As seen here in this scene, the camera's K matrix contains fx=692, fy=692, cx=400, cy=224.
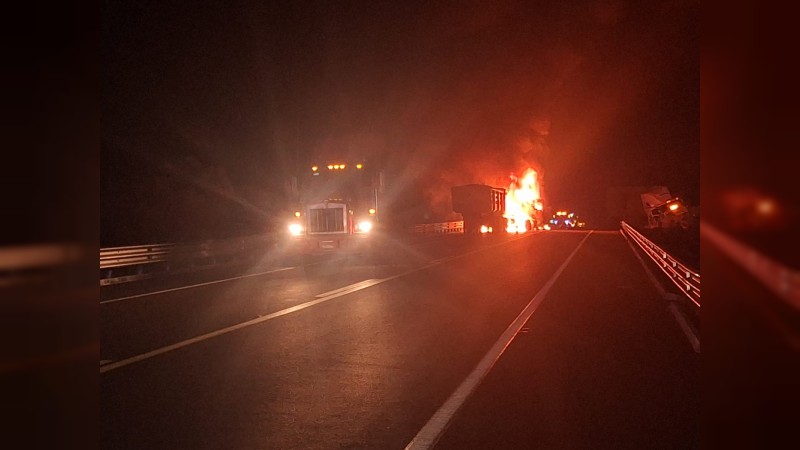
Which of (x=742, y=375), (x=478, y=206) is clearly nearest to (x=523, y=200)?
(x=478, y=206)

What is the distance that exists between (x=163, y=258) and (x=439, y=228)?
36692mm

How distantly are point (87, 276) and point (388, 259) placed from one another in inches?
996

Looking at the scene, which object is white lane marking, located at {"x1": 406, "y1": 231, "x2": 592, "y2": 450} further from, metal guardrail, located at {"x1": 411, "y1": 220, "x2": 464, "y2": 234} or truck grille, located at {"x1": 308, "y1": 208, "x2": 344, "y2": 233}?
metal guardrail, located at {"x1": 411, "y1": 220, "x2": 464, "y2": 234}

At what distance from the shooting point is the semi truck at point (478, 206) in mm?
58750

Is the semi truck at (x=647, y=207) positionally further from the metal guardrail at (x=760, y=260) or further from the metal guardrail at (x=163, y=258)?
the metal guardrail at (x=760, y=260)

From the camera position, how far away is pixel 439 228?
2382 inches

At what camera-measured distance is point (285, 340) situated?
36.1 feet

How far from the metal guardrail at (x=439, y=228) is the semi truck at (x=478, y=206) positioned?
6.40 feet

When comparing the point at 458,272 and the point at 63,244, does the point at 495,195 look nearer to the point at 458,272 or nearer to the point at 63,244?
the point at 458,272

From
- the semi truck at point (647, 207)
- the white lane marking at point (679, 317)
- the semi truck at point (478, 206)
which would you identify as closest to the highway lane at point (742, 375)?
the white lane marking at point (679, 317)

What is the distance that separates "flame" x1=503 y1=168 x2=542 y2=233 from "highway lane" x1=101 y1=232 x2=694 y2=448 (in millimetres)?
54019

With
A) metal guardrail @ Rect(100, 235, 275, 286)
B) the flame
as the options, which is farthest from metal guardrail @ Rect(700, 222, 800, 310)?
the flame

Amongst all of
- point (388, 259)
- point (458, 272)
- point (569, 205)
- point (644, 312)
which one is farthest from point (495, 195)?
point (569, 205)

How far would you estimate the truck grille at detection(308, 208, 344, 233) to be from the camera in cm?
2838
